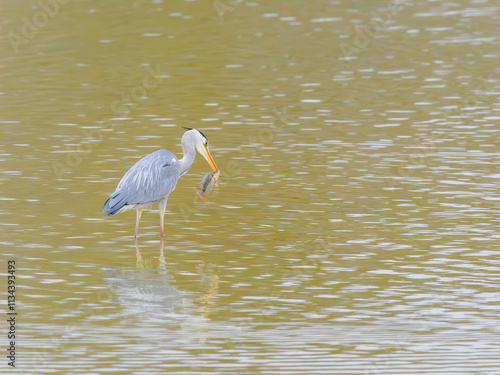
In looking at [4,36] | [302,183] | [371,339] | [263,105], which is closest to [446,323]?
[371,339]

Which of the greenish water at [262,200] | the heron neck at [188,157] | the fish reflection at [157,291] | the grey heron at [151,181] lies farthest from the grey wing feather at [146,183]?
the fish reflection at [157,291]

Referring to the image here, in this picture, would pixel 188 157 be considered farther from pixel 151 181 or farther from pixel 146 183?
pixel 146 183

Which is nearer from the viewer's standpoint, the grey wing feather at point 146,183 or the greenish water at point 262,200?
the greenish water at point 262,200

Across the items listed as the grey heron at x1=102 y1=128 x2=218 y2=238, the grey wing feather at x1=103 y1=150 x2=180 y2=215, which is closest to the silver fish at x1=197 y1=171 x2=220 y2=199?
the grey heron at x1=102 y1=128 x2=218 y2=238

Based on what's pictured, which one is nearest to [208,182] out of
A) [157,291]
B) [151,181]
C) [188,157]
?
[188,157]

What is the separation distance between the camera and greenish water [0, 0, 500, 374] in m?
11.6

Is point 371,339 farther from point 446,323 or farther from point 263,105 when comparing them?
point 263,105

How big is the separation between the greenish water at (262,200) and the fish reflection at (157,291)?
43 mm

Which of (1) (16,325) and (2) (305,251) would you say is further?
(2) (305,251)

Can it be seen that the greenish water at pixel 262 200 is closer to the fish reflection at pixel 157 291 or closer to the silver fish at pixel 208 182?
the fish reflection at pixel 157 291

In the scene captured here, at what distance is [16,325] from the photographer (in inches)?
475

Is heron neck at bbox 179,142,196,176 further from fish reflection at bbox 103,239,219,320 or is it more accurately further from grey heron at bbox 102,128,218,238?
fish reflection at bbox 103,239,219,320

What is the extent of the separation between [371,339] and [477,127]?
11.7 metres

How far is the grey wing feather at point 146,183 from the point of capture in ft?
50.3
